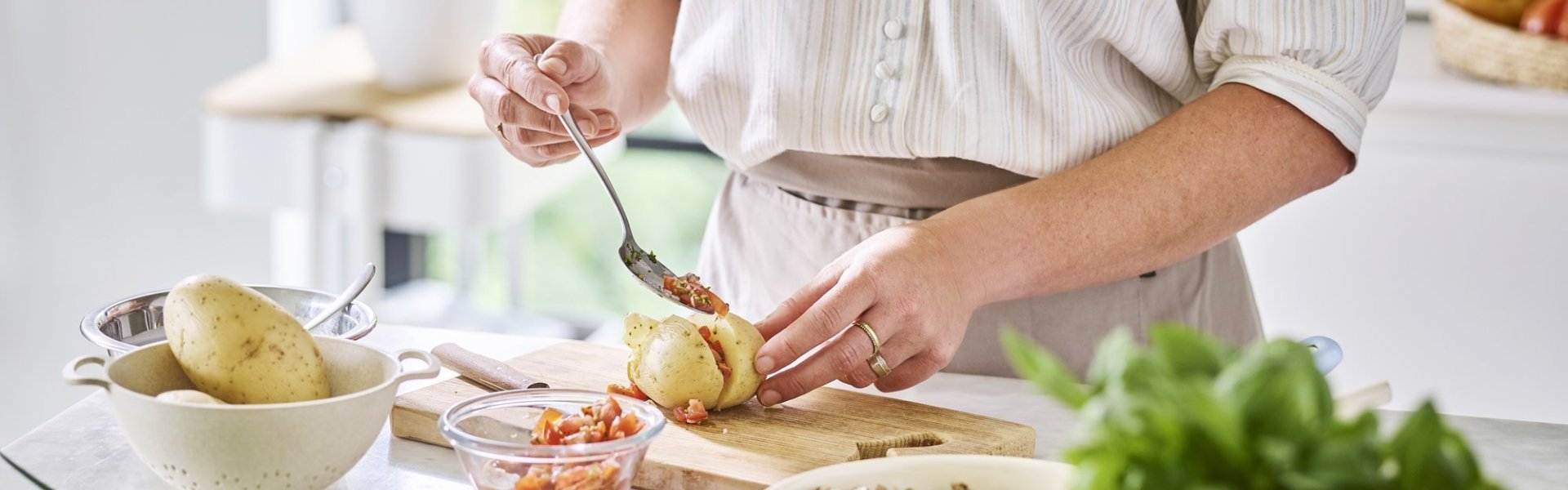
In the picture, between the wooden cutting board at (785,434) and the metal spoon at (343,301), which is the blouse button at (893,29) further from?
the metal spoon at (343,301)

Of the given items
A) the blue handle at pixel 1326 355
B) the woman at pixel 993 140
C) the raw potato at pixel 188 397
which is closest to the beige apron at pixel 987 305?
the woman at pixel 993 140

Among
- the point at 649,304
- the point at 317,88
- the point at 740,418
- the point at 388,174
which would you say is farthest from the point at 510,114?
the point at 649,304

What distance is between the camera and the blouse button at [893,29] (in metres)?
1.25

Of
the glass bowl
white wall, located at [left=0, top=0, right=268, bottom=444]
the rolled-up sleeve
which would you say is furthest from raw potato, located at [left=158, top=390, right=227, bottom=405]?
white wall, located at [left=0, top=0, right=268, bottom=444]

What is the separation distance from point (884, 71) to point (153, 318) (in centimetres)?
66

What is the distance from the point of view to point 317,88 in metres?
2.79

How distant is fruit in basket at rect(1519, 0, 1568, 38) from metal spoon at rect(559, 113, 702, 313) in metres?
1.62

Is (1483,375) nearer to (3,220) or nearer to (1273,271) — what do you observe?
(1273,271)

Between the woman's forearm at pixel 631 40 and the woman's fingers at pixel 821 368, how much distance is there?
0.46 meters

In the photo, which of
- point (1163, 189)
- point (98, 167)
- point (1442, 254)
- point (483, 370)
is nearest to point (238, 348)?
point (483, 370)

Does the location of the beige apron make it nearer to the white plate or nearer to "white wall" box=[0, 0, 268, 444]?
the white plate

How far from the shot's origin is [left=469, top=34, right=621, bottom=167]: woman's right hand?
120cm

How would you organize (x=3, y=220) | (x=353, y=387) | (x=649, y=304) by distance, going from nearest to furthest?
(x=353, y=387) < (x=3, y=220) < (x=649, y=304)

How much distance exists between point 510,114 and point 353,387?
0.43m
